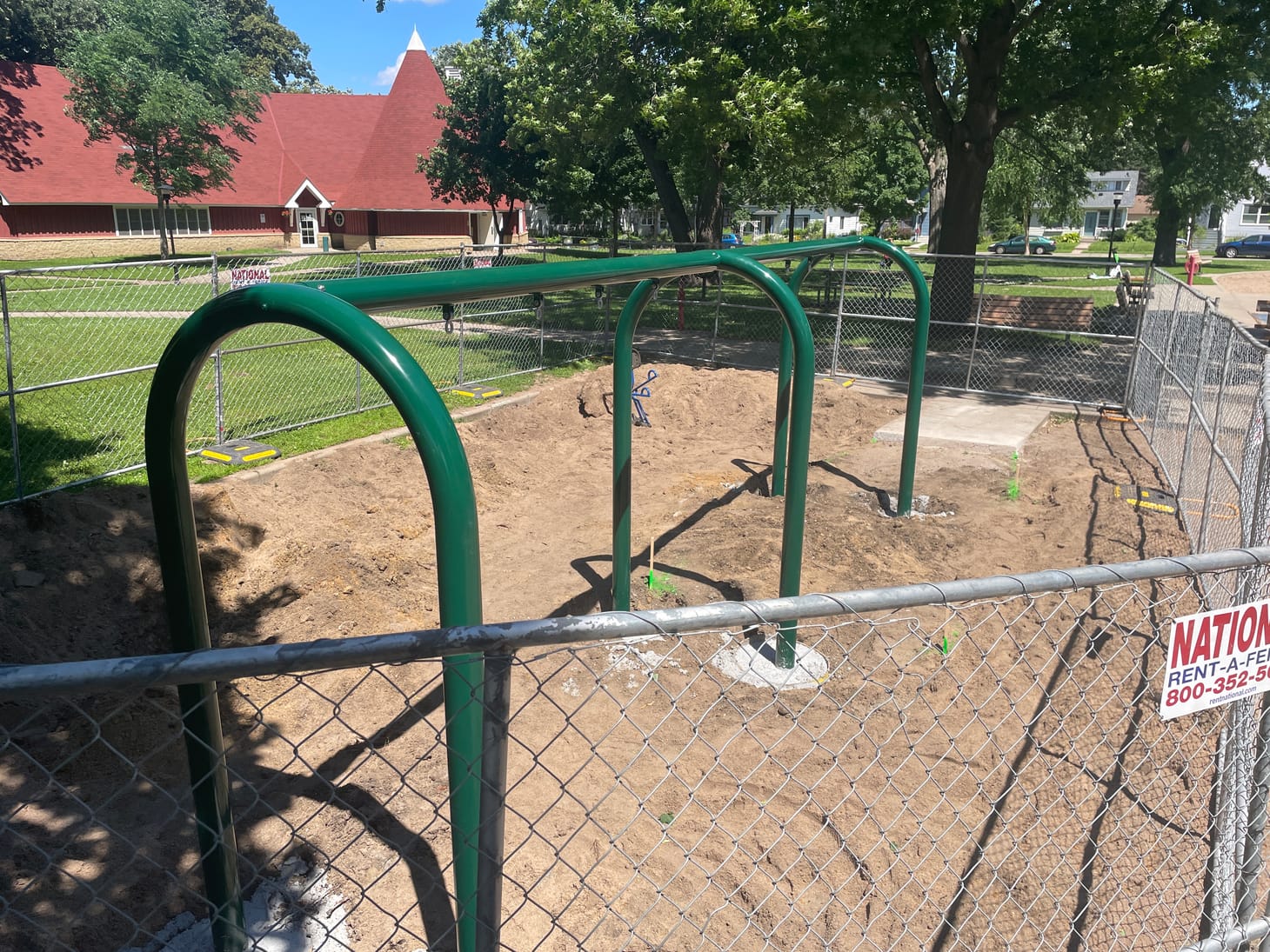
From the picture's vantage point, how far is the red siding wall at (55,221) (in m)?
34.3

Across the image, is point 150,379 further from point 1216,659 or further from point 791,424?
point 1216,659

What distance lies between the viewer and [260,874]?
375 cm

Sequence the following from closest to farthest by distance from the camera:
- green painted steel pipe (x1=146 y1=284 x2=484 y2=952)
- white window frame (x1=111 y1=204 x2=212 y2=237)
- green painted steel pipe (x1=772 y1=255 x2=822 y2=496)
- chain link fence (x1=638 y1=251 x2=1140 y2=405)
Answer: green painted steel pipe (x1=146 y1=284 x2=484 y2=952) → green painted steel pipe (x1=772 y1=255 x2=822 y2=496) → chain link fence (x1=638 y1=251 x2=1140 y2=405) → white window frame (x1=111 y1=204 x2=212 y2=237)

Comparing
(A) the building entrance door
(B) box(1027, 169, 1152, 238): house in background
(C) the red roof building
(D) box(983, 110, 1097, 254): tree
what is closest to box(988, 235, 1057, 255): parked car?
(D) box(983, 110, 1097, 254): tree

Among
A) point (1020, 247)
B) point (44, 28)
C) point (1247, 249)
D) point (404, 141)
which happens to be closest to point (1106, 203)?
point (1020, 247)

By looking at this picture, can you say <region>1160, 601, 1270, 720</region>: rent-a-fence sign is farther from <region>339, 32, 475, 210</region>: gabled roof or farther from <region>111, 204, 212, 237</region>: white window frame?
<region>111, 204, 212, 237</region>: white window frame

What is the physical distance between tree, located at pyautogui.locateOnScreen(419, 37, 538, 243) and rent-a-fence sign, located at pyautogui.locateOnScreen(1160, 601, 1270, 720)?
2916cm

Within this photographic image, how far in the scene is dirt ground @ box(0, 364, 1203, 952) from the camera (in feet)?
12.3

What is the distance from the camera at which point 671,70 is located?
1695 cm

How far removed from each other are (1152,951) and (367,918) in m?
3.00

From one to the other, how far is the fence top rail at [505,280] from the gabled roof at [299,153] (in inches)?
1414

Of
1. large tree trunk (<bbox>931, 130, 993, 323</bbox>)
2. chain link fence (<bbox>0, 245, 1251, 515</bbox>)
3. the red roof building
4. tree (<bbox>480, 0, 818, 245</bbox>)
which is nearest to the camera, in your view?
chain link fence (<bbox>0, 245, 1251, 515</bbox>)

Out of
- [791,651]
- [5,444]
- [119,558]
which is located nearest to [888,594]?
[791,651]

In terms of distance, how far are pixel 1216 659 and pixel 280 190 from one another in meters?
44.4
